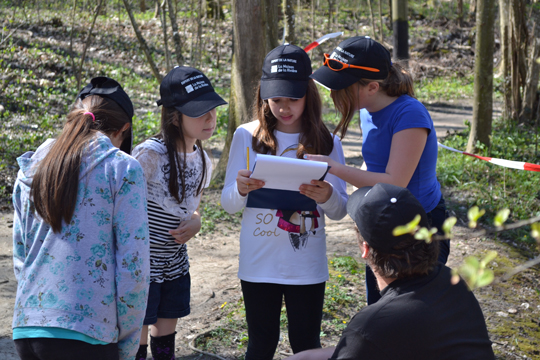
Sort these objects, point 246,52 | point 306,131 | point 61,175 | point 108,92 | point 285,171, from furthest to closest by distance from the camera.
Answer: point 246,52 < point 306,131 < point 285,171 < point 108,92 < point 61,175

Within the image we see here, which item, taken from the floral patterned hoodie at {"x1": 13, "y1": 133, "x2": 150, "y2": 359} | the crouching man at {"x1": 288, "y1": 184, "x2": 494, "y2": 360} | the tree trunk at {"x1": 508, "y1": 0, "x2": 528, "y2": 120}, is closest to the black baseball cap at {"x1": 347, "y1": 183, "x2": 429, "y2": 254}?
the crouching man at {"x1": 288, "y1": 184, "x2": 494, "y2": 360}

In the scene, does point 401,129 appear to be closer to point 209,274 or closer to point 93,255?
point 93,255

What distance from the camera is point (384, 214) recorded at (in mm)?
1809

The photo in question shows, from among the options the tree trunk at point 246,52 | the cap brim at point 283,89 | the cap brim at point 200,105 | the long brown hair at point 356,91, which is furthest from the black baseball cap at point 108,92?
the tree trunk at point 246,52

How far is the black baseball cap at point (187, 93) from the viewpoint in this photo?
241 centimetres

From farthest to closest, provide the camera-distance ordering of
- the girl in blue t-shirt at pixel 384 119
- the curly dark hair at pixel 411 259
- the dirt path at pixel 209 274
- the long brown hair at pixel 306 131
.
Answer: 1. the dirt path at pixel 209 274
2. the long brown hair at pixel 306 131
3. the girl in blue t-shirt at pixel 384 119
4. the curly dark hair at pixel 411 259

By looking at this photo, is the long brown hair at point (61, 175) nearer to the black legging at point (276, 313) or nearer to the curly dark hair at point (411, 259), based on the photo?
the black legging at point (276, 313)

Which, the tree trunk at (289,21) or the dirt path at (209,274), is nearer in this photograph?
the dirt path at (209,274)

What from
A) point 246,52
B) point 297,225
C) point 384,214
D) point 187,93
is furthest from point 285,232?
point 246,52

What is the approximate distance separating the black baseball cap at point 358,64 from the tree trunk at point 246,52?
11.6 feet

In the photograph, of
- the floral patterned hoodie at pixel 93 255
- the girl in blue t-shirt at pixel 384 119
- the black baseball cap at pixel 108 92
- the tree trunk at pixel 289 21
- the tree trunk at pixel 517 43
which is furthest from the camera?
the tree trunk at pixel 289 21

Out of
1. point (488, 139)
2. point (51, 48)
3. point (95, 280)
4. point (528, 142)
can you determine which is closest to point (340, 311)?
point (95, 280)

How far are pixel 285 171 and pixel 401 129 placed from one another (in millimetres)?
578

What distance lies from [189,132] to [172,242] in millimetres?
592
